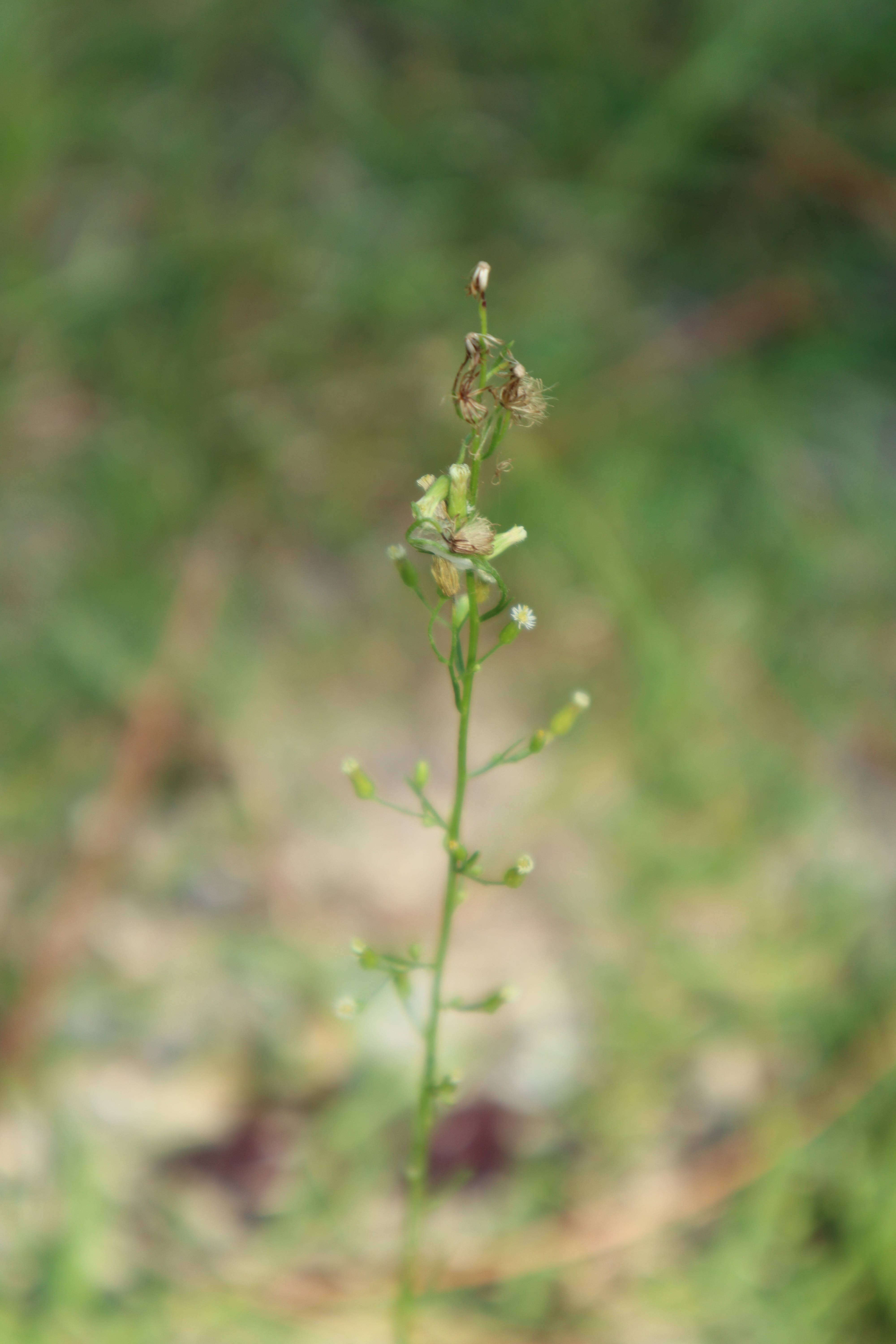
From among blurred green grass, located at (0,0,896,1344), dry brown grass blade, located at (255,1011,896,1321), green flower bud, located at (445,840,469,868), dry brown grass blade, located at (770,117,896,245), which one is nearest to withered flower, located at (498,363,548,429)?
green flower bud, located at (445,840,469,868)

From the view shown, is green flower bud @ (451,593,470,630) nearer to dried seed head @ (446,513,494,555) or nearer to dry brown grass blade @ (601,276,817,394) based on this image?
dried seed head @ (446,513,494,555)

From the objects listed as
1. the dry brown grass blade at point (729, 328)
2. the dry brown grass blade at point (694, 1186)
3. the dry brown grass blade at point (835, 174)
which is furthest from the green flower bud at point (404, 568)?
the dry brown grass blade at point (835, 174)

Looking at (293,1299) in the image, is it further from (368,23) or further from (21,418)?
(368,23)

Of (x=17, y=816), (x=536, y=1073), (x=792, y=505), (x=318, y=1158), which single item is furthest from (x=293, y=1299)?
(x=792, y=505)

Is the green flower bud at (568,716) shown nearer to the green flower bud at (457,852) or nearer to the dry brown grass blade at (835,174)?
the green flower bud at (457,852)

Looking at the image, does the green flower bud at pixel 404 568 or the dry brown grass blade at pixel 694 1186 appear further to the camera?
the dry brown grass blade at pixel 694 1186

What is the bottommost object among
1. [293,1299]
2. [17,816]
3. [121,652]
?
[293,1299]
